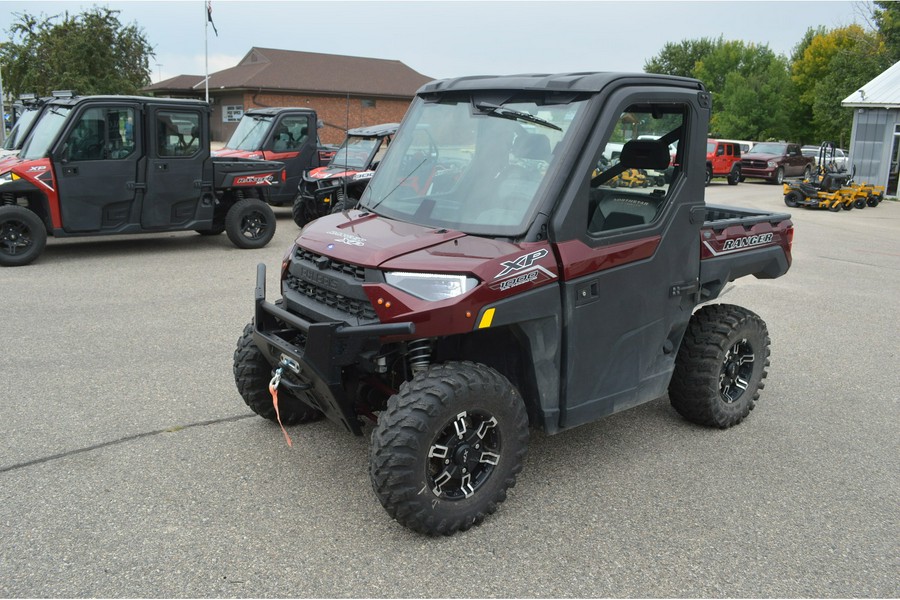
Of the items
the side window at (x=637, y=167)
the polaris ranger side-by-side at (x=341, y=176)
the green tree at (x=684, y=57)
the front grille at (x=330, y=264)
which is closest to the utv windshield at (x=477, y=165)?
the side window at (x=637, y=167)

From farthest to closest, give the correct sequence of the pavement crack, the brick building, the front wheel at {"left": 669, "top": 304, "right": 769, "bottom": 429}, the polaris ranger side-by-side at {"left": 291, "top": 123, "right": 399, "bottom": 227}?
1. the brick building
2. the polaris ranger side-by-side at {"left": 291, "top": 123, "right": 399, "bottom": 227}
3. the front wheel at {"left": 669, "top": 304, "right": 769, "bottom": 429}
4. the pavement crack

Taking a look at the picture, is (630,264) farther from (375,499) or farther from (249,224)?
(249,224)

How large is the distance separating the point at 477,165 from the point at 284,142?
12.0m

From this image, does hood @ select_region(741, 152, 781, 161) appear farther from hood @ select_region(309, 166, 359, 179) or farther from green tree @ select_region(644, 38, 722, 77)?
green tree @ select_region(644, 38, 722, 77)

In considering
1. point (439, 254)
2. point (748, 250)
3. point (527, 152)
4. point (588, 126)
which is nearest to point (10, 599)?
point (439, 254)

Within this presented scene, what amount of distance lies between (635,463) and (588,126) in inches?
80.2

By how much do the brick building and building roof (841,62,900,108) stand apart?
997 inches

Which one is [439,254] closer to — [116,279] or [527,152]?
[527,152]

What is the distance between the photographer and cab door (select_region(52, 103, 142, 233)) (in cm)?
996

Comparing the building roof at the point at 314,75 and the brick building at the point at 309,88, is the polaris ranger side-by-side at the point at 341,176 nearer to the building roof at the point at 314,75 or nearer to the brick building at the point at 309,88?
the brick building at the point at 309,88

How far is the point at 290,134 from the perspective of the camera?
50.5 ft

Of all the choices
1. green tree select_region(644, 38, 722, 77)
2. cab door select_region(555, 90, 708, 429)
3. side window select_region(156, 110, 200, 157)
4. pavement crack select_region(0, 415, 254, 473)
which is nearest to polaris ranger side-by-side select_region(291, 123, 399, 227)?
side window select_region(156, 110, 200, 157)

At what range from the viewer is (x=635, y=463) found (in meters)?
4.57

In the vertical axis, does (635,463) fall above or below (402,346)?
below
